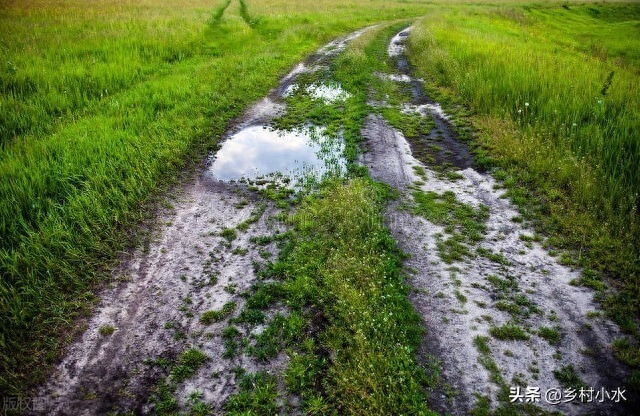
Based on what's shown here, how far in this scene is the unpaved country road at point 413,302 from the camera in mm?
4504

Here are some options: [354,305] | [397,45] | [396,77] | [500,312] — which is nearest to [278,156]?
[354,305]

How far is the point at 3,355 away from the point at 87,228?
259cm

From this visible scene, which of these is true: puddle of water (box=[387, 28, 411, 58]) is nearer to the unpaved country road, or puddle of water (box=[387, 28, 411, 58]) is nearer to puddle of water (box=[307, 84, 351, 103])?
puddle of water (box=[307, 84, 351, 103])

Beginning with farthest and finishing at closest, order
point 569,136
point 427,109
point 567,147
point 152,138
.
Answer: point 427,109, point 152,138, point 569,136, point 567,147

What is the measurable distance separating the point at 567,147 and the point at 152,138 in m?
11.2

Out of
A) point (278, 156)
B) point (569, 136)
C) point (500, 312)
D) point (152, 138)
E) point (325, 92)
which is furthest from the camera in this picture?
point (325, 92)

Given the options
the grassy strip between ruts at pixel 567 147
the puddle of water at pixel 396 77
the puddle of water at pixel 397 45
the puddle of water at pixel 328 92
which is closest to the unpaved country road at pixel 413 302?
the grassy strip between ruts at pixel 567 147

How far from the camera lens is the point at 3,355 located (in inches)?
180

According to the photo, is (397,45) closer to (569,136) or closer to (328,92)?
(328,92)

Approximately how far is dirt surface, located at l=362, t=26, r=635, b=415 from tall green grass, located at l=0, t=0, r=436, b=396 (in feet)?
17.7

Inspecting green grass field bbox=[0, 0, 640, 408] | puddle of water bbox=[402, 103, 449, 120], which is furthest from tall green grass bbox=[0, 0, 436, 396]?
puddle of water bbox=[402, 103, 449, 120]

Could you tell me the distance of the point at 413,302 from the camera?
5.73 metres

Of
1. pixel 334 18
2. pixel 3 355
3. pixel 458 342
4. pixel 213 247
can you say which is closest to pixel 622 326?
pixel 458 342

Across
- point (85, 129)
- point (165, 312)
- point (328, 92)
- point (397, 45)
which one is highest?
point (397, 45)
